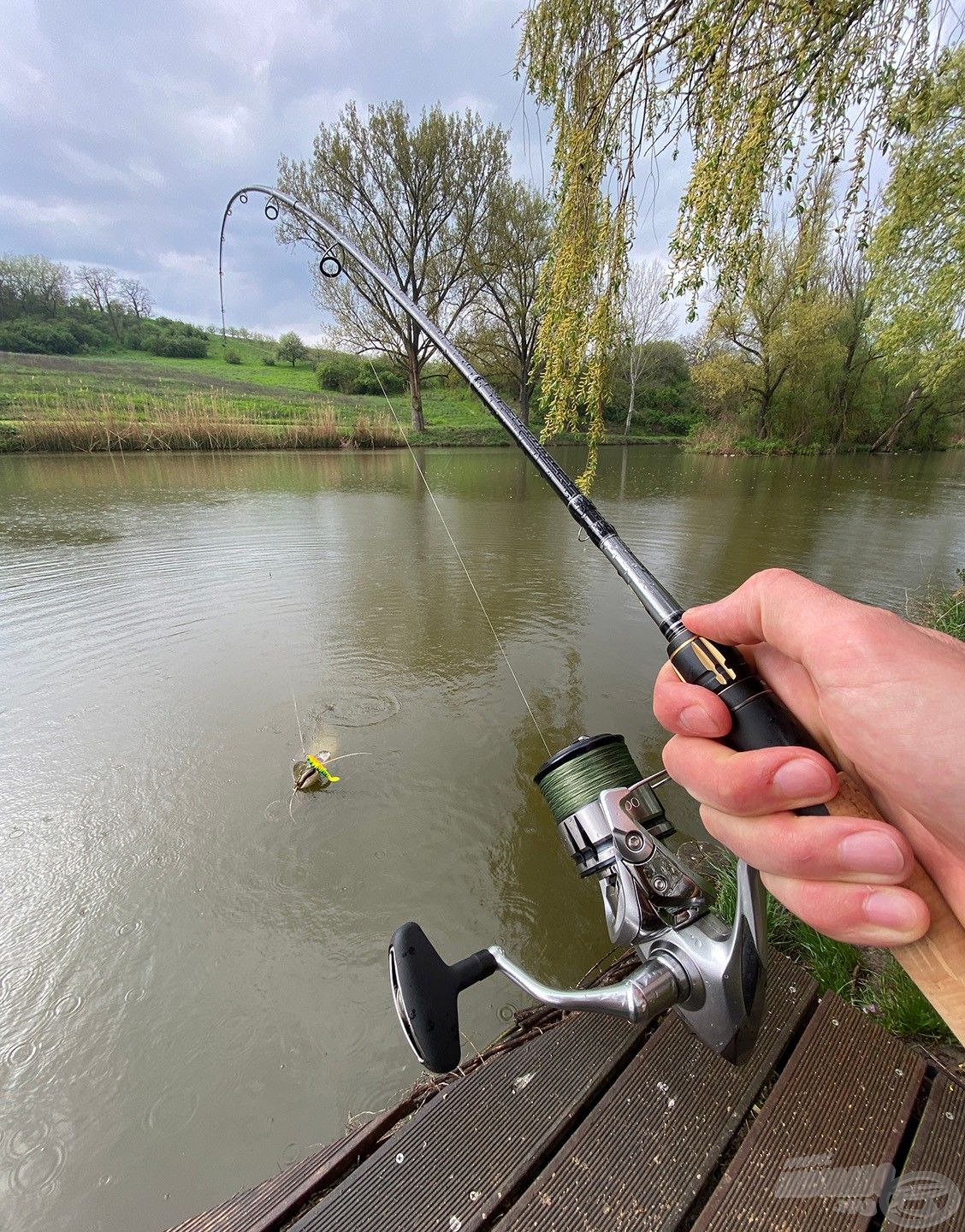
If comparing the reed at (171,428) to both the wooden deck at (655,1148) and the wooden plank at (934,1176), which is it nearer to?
the wooden deck at (655,1148)

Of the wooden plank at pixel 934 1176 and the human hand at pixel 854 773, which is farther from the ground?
the human hand at pixel 854 773

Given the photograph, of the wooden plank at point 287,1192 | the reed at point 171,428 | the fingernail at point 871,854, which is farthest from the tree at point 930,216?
the reed at point 171,428

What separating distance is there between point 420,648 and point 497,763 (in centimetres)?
171

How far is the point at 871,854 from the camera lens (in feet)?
2.23

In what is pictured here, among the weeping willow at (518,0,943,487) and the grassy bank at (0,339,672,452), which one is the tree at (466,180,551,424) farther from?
the weeping willow at (518,0,943,487)

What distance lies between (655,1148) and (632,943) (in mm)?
387

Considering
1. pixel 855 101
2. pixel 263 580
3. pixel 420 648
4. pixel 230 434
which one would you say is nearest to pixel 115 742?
pixel 420 648

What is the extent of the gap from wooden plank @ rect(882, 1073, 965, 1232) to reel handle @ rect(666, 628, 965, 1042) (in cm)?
82

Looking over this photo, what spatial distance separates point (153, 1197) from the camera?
55.7 inches

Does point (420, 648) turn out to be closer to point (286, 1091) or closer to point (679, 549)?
point (286, 1091)

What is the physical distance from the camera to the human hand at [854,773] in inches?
27.0

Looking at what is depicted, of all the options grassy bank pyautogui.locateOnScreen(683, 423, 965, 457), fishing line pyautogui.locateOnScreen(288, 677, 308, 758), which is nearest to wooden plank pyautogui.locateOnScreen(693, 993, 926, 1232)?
fishing line pyautogui.locateOnScreen(288, 677, 308, 758)

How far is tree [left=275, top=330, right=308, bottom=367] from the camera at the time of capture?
142ft

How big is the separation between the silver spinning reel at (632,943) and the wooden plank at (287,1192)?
41cm
